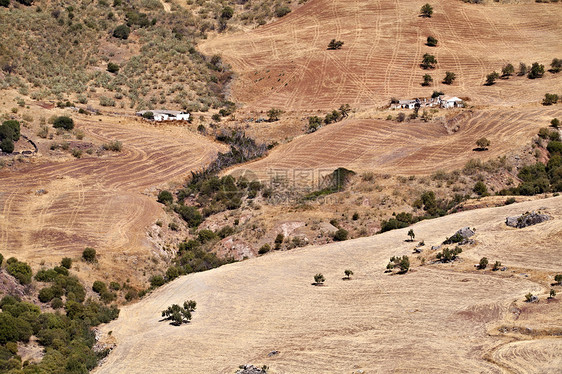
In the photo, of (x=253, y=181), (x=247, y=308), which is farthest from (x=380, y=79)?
(x=247, y=308)

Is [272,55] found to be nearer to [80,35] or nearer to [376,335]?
[80,35]

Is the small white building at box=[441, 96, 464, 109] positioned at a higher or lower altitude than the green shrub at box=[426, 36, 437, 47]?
lower

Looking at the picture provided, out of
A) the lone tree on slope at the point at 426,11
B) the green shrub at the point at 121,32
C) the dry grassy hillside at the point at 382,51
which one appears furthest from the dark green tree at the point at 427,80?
the green shrub at the point at 121,32

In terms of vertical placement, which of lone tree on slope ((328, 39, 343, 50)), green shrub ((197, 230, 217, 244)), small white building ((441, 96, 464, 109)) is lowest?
green shrub ((197, 230, 217, 244))

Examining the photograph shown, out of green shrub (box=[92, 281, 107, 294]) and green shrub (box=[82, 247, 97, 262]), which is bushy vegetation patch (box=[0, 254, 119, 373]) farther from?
green shrub (box=[82, 247, 97, 262])

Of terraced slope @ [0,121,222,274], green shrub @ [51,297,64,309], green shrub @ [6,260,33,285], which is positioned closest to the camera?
green shrub @ [51,297,64,309]

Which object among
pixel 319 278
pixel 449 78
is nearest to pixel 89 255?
pixel 319 278

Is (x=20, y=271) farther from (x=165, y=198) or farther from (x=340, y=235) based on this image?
(x=340, y=235)

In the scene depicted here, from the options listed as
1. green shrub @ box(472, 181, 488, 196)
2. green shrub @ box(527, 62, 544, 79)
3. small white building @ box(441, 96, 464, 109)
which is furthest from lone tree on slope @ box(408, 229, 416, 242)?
green shrub @ box(527, 62, 544, 79)
